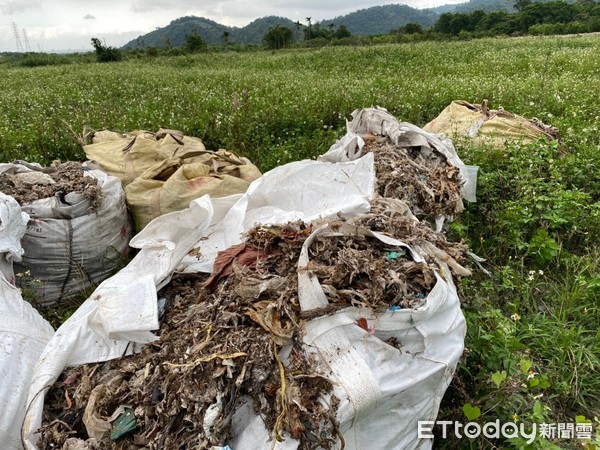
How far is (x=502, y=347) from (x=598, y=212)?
1423 mm

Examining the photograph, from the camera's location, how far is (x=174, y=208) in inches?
107

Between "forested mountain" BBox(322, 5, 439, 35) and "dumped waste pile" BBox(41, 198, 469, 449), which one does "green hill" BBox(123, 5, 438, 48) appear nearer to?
"forested mountain" BBox(322, 5, 439, 35)

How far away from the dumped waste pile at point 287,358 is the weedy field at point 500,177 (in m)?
0.31

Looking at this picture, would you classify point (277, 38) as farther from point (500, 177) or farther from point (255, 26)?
point (255, 26)

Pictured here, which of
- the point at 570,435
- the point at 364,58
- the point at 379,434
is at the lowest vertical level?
the point at 570,435

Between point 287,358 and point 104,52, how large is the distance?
25960 millimetres

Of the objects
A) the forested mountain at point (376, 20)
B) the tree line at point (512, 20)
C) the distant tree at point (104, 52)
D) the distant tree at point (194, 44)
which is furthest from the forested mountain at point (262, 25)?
the distant tree at point (104, 52)

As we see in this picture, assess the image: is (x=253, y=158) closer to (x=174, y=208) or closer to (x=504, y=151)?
(x=174, y=208)

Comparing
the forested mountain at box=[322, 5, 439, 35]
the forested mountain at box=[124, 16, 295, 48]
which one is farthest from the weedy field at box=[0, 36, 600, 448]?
the forested mountain at box=[322, 5, 439, 35]

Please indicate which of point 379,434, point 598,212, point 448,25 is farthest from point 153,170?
point 448,25

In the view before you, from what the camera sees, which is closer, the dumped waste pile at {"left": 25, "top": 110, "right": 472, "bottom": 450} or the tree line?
the dumped waste pile at {"left": 25, "top": 110, "right": 472, "bottom": 450}

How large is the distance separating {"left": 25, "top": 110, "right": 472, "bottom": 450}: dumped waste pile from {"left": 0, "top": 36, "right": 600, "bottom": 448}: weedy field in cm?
31

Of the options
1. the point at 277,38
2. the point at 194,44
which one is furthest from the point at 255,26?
the point at 194,44

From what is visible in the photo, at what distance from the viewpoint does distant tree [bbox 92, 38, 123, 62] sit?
22.9 meters
